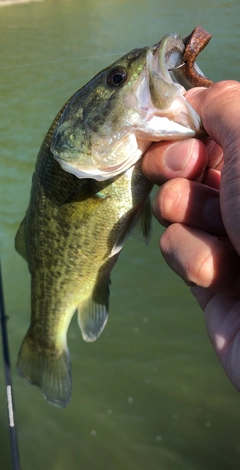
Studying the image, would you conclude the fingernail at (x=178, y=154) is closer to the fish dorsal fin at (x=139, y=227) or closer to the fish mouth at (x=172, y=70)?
the fish mouth at (x=172, y=70)

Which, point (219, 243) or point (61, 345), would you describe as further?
point (61, 345)

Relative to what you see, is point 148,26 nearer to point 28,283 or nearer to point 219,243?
point 28,283

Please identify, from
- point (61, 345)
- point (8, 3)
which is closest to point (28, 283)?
point (61, 345)

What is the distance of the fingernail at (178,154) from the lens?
4.42ft

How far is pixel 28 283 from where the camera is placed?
374 cm

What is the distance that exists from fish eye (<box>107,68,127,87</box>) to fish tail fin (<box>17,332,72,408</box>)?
1.33 meters

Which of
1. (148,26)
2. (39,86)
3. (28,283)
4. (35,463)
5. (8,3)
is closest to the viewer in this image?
(35,463)

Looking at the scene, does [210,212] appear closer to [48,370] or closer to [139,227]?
[139,227]

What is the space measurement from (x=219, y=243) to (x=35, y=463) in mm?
1967

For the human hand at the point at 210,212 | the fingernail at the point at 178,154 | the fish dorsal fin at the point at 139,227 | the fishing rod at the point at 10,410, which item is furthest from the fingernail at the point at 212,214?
the fishing rod at the point at 10,410

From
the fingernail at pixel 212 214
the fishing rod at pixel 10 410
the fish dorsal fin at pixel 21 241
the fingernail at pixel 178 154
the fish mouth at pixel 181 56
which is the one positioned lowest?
the fishing rod at pixel 10 410

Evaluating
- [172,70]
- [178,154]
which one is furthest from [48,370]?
[172,70]

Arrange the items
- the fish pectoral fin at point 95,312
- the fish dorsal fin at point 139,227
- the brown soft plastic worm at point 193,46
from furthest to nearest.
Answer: the fish pectoral fin at point 95,312 < the fish dorsal fin at point 139,227 < the brown soft plastic worm at point 193,46

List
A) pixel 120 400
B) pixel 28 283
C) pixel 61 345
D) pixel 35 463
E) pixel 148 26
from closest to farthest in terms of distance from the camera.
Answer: pixel 61 345, pixel 35 463, pixel 120 400, pixel 28 283, pixel 148 26
